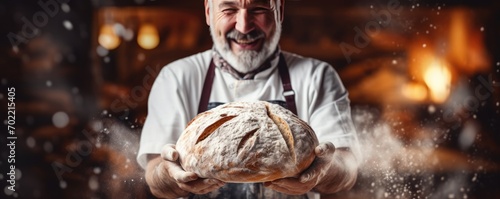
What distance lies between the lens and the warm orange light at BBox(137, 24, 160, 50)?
6.54ft

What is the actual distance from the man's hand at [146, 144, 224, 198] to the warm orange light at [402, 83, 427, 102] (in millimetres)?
777

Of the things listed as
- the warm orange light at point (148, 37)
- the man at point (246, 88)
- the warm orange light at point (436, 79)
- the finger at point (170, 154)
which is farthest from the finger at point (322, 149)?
the warm orange light at point (148, 37)

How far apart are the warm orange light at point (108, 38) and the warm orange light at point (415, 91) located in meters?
1.03

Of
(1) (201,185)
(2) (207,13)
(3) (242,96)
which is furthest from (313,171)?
(2) (207,13)

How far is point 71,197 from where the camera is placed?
6.61 feet

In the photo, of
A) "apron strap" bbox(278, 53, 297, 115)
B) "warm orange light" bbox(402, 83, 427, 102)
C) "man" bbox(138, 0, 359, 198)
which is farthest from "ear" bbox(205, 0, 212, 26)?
"warm orange light" bbox(402, 83, 427, 102)

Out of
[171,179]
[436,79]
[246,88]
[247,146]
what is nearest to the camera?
[247,146]

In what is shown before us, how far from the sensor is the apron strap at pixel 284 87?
188 cm

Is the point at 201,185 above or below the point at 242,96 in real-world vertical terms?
below

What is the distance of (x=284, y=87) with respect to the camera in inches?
75.2

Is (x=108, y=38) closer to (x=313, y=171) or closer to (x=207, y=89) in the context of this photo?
(x=207, y=89)

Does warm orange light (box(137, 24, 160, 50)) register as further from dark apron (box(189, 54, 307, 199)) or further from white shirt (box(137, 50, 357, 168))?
dark apron (box(189, 54, 307, 199))

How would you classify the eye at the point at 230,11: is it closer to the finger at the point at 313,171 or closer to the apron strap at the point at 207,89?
the apron strap at the point at 207,89

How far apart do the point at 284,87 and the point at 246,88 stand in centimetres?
13
